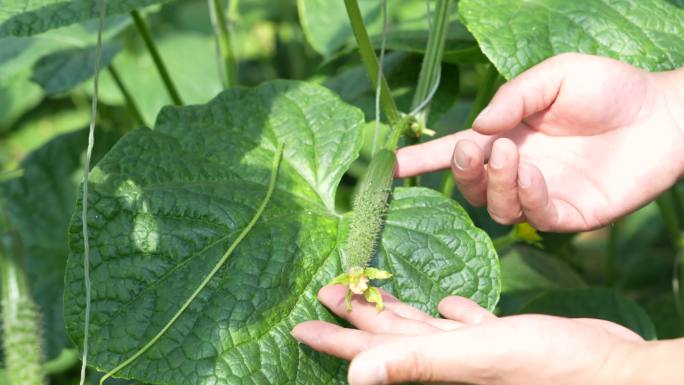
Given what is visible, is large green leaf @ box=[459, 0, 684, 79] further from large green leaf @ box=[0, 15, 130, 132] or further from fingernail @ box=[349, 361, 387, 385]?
large green leaf @ box=[0, 15, 130, 132]

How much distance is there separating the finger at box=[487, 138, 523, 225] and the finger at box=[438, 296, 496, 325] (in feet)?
0.60

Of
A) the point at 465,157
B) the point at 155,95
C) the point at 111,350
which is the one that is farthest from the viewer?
the point at 155,95

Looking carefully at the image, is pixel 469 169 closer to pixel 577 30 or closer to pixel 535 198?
→ pixel 535 198

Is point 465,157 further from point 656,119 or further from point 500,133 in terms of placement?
point 656,119

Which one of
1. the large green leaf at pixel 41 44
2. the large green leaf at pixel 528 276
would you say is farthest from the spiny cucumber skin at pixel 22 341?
the large green leaf at pixel 528 276

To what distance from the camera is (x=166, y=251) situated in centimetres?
127

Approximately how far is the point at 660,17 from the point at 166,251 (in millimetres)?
842

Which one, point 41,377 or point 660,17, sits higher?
point 660,17

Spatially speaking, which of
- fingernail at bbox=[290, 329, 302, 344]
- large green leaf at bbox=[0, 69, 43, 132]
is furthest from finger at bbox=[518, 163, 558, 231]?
large green leaf at bbox=[0, 69, 43, 132]

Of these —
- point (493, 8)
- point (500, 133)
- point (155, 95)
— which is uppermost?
point (493, 8)

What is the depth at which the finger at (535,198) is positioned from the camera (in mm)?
1328

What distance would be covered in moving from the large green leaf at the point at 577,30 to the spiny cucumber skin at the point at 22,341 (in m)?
0.73

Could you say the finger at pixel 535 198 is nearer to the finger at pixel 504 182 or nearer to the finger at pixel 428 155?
the finger at pixel 504 182

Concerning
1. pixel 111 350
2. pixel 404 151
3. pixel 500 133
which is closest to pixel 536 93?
pixel 500 133
